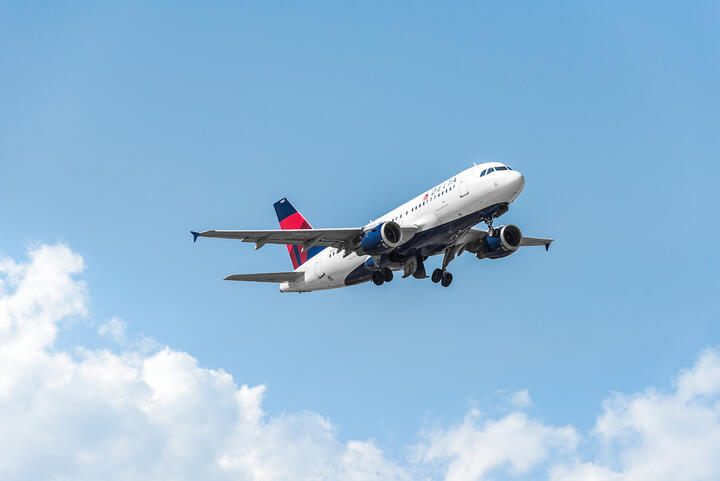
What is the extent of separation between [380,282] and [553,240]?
1291 centimetres

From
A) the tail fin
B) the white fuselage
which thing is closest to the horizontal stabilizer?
the tail fin

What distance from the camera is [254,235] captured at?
1865 inches

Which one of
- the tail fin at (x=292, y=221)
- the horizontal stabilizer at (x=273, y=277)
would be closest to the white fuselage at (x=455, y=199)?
the horizontal stabilizer at (x=273, y=277)

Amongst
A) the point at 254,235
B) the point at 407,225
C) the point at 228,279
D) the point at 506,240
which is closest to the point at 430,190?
the point at 407,225

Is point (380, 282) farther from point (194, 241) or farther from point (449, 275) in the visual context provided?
point (194, 241)

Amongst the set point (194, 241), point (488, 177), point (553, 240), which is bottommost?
point (194, 241)

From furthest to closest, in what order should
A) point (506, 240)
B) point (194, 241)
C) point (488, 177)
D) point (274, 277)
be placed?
point (274, 277) < point (506, 240) < point (488, 177) < point (194, 241)

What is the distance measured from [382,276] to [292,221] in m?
11.7

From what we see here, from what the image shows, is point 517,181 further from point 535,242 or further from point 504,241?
point 535,242

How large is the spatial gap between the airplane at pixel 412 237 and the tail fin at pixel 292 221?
124 cm

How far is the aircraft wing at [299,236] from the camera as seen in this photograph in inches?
1833

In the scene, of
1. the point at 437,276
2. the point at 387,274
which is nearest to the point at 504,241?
the point at 437,276

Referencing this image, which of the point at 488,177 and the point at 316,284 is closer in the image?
the point at 488,177

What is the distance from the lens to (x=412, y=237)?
4872cm
